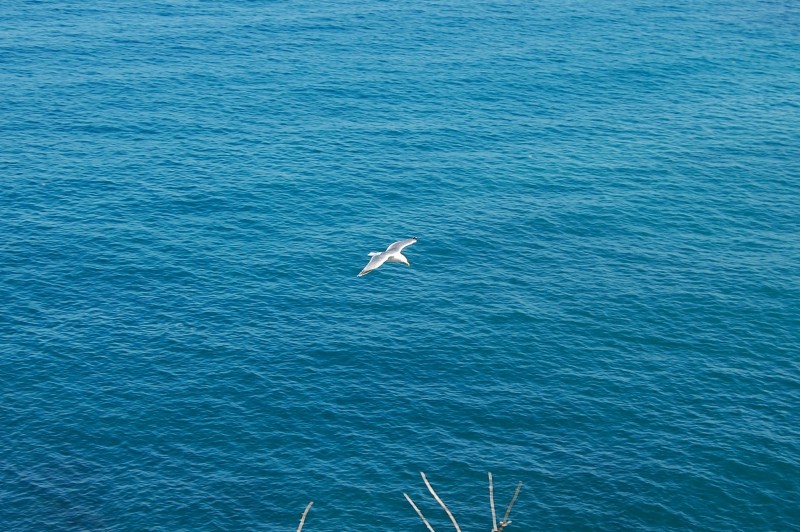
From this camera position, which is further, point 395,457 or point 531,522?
point 395,457

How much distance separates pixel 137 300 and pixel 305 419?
1746 inches

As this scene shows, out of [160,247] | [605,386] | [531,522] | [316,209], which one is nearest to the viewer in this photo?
[531,522]

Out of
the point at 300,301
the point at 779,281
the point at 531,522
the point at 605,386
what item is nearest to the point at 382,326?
the point at 300,301

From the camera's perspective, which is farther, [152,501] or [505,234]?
[505,234]

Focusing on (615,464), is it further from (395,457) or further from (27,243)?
(27,243)

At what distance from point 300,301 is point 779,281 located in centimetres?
8308

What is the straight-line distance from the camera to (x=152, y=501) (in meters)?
130

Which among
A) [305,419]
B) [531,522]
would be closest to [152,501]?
[305,419]

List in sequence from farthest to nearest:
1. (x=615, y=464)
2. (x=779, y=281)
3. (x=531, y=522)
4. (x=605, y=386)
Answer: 1. (x=779, y=281)
2. (x=605, y=386)
3. (x=615, y=464)
4. (x=531, y=522)

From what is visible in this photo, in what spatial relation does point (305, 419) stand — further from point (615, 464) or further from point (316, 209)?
point (316, 209)

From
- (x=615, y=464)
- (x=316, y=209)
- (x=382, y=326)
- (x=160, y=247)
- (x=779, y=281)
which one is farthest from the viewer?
(x=316, y=209)

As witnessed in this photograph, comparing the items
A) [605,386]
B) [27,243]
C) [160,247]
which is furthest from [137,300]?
[605,386]

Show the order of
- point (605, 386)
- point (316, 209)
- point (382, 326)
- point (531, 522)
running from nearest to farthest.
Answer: point (531, 522), point (605, 386), point (382, 326), point (316, 209)

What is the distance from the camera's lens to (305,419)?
14388 centimetres
